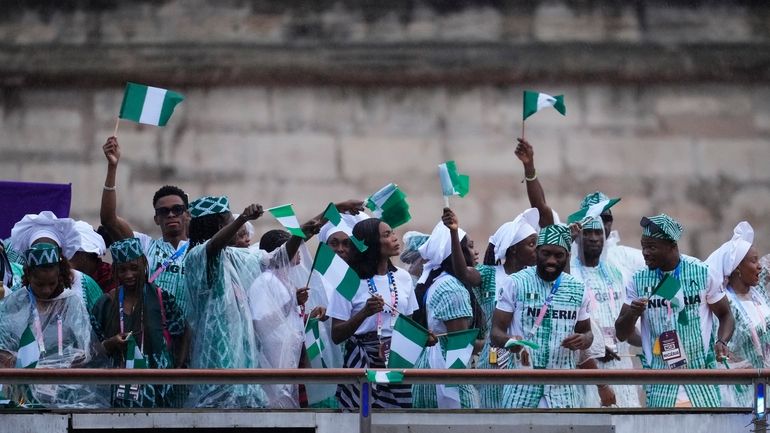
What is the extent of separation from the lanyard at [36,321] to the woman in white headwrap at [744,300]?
4.23m

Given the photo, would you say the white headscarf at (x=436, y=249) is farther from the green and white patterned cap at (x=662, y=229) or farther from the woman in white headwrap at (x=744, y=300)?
the woman in white headwrap at (x=744, y=300)

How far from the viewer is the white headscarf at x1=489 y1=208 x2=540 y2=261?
11.9 metres

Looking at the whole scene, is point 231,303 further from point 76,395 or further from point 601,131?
point 601,131

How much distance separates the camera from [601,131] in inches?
626

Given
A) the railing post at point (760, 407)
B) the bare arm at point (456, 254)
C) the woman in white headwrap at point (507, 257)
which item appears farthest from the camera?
the woman in white headwrap at point (507, 257)

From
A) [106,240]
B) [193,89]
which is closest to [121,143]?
[193,89]

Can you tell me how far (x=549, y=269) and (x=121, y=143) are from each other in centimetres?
570

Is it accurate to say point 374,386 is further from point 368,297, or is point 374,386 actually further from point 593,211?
point 593,211

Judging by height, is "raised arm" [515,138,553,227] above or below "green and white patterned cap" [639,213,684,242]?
above

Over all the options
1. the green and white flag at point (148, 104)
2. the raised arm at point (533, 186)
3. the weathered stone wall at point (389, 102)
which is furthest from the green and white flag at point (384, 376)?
the weathered stone wall at point (389, 102)

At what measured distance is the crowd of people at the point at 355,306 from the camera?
34.5ft

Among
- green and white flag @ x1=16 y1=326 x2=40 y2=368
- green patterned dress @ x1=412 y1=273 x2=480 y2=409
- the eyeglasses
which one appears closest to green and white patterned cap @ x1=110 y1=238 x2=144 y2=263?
green and white flag @ x1=16 y1=326 x2=40 y2=368

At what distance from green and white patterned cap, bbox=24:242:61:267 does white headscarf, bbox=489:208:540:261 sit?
9.70ft

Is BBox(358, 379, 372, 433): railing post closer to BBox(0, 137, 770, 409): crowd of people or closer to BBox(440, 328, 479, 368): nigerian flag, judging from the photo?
BBox(0, 137, 770, 409): crowd of people
